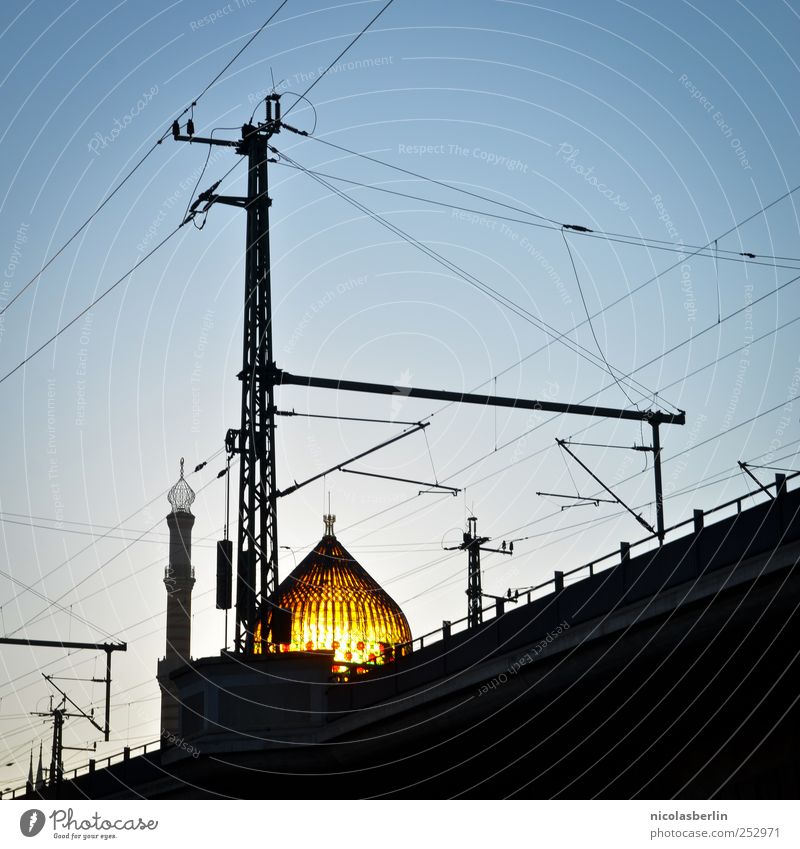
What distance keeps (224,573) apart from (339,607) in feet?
113

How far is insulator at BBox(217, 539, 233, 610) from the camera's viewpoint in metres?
43.7

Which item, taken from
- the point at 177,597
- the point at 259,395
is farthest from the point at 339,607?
the point at 177,597

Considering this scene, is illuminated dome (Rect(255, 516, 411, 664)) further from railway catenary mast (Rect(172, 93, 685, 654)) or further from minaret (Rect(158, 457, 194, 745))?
minaret (Rect(158, 457, 194, 745))

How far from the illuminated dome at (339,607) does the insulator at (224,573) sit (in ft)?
99.9

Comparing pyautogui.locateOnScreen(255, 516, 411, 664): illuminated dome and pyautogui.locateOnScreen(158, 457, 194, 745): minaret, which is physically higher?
pyautogui.locateOnScreen(158, 457, 194, 745): minaret

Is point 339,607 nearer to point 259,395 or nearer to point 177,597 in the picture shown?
point 259,395

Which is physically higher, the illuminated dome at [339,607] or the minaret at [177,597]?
the minaret at [177,597]

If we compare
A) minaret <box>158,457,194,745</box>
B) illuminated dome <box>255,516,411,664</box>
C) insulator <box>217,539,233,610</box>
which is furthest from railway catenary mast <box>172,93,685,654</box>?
minaret <box>158,457,194,745</box>

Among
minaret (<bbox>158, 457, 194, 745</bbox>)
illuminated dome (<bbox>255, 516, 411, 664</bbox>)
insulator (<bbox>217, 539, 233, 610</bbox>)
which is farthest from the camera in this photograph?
minaret (<bbox>158, 457, 194, 745</bbox>)

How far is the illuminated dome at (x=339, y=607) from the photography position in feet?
252

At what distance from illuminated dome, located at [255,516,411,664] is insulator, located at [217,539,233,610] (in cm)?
3044

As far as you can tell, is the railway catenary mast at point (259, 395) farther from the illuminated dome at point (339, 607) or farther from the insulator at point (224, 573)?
the illuminated dome at point (339, 607)

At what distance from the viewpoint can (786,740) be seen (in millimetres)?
38812

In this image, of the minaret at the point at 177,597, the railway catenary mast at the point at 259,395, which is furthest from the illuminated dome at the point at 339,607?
the minaret at the point at 177,597
